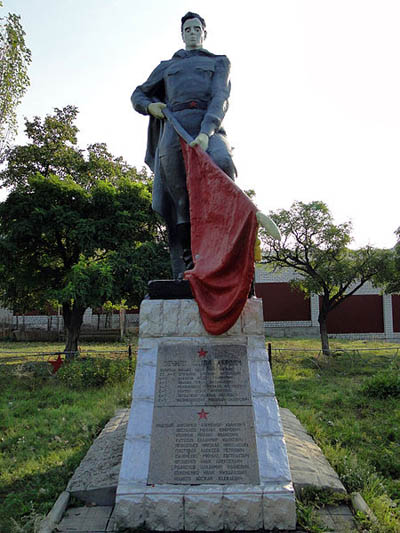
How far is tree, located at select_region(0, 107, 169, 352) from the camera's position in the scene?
9969 millimetres

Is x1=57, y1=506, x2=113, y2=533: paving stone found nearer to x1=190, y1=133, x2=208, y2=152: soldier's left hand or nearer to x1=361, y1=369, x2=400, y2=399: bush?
x1=190, y1=133, x2=208, y2=152: soldier's left hand

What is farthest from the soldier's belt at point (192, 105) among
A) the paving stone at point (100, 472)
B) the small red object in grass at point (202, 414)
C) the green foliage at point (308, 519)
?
the green foliage at point (308, 519)

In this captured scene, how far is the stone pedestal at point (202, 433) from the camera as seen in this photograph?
2.77 metres

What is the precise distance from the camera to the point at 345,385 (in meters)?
7.91

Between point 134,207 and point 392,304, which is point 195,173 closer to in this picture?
point 134,207

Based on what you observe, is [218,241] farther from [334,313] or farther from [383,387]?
[334,313]

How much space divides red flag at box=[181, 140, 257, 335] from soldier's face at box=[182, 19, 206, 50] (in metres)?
1.23

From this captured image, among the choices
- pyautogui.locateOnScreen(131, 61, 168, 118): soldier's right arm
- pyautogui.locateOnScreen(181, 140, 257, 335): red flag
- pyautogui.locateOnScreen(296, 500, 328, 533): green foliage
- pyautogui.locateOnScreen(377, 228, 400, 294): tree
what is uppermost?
pyautogui.locateOnScreen(131, 61, 168, 118): soldier's right arm

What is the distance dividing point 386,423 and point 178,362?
3.45 m

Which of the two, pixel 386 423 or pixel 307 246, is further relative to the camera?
pixel 307 246

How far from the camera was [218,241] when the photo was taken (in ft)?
11.3

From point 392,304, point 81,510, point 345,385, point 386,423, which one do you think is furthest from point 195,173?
point 392,304

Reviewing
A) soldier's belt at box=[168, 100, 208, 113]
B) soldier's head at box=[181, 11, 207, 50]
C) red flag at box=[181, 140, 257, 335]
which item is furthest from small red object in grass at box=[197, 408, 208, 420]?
soldier's head at box=[181, 11, 207, 50]

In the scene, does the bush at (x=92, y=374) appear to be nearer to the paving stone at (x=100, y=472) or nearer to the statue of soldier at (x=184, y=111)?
the paving stone at (x=100, y=472)
